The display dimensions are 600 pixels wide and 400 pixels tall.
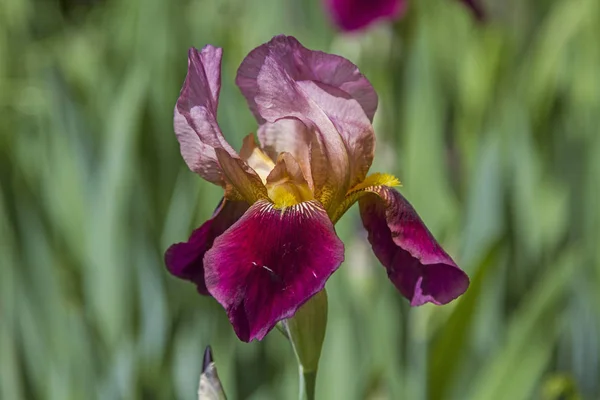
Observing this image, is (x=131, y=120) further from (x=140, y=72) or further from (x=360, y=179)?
(x=360, y=179)

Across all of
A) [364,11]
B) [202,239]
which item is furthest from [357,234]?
[202,239]

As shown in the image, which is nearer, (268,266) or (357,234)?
(268,266)

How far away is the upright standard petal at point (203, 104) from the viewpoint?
21.1 inches

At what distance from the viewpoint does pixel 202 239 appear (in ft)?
1.98

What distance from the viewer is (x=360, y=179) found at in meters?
0.59

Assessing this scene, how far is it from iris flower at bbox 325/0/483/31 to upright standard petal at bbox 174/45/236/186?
0.90m

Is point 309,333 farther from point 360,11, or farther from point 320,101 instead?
point 360,11

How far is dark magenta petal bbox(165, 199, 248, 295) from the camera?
598 millimetres

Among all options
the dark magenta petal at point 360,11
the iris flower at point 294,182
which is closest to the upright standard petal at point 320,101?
the iris flower at point 294,182

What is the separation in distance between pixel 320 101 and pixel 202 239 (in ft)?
0.44

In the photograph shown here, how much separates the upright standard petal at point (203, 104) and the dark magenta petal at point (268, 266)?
0.19 ft

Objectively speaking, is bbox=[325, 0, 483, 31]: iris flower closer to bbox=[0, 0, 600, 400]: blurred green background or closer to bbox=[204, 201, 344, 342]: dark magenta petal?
bbox=[0, 0, 600, 400]: blurred green background

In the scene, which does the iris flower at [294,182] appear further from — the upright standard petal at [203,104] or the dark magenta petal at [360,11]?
the dark magenta petal at [360,11]

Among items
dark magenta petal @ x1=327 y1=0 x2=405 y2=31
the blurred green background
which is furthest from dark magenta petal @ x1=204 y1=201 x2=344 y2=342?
dark magenta petal @ x1=327 y1=0 x2=405 y2=31
